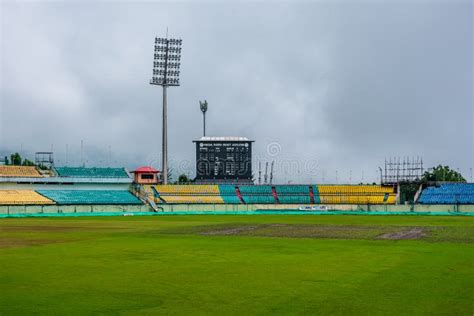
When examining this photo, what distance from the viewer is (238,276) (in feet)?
73.1

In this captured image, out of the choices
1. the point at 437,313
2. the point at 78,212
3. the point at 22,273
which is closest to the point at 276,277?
the point at 437,313

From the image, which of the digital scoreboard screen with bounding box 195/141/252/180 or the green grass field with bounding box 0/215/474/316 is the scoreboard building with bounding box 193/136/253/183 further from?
the green grass field with bounding box 0/215/474/316

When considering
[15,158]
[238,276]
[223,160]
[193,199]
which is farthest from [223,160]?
[238,276]

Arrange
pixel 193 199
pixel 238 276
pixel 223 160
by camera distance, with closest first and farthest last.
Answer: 1. pixel 238 276
2. pixel 193 199
3. pixel 223 160

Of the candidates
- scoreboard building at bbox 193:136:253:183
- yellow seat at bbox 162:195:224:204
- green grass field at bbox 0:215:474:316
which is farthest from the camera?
scoreboard building at bbox 193:136:253:183

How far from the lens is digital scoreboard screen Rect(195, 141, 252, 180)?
438 feet

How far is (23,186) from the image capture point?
9512cm

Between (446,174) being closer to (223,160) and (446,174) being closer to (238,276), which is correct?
(223,160)

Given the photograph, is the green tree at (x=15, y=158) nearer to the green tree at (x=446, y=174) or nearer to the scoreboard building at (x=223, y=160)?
the scoreboard building at (x=223, y=160)

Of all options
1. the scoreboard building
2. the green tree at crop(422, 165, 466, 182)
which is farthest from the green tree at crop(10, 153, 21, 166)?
the green tree at crop(422, 165, 466, 182)

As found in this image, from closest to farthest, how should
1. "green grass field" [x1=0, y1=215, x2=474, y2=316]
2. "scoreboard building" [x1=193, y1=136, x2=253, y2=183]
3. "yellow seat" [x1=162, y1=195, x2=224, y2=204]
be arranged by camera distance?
"green grass field" [x1=0, y1=215, x2=474, y2=316] → "yellow seat" [x1=162, y1=195, x2=224, y2=204] → "scoreboard building" [x1=193, y1=136, x2=253, y2=183]

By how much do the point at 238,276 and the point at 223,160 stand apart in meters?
113

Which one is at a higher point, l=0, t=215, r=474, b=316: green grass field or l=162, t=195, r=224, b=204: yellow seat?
l=0, t=215, r=474, b=316: green grass field

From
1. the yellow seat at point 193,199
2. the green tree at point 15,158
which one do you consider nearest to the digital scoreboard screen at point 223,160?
the yellow seat at point 193,199
